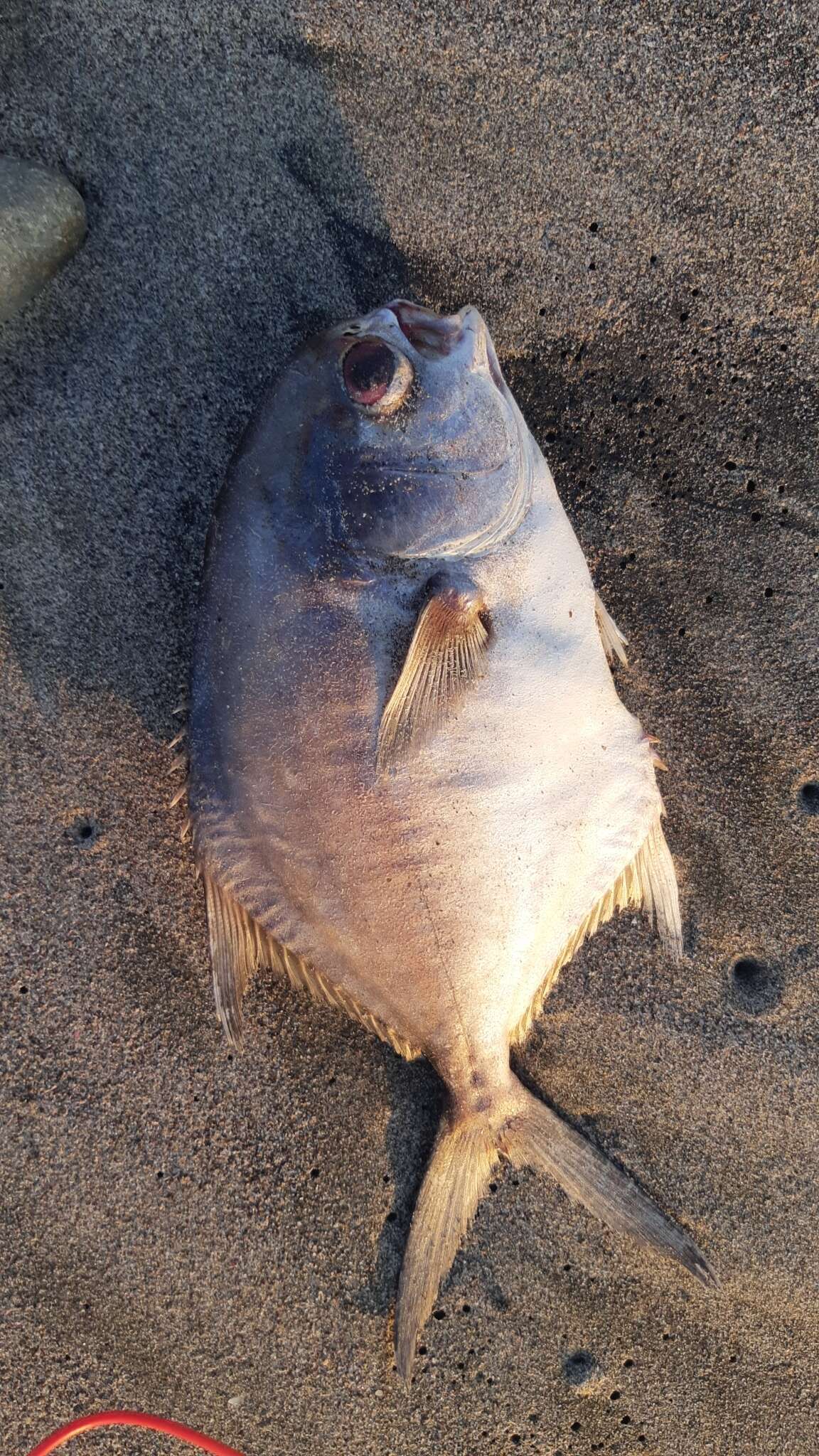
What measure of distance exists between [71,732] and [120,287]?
1014mm

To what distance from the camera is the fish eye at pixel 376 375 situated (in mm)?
1365

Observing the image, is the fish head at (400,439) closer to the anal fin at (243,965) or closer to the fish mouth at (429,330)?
the fish mouth at (429,330)

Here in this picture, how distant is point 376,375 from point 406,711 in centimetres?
58

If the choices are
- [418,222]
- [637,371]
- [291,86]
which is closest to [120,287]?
[291,86]

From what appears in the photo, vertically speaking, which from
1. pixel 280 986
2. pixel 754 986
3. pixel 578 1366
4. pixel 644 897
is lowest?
pixel 578 1366

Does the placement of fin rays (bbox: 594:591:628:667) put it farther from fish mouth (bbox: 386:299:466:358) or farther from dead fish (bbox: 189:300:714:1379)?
fish mouth (bbox: 386:299:466:358)

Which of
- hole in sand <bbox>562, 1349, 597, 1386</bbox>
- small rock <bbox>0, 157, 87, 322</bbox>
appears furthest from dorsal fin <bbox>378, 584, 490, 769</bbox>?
hole in sand <bbox>562, 1349, 597, 1386</bbox>

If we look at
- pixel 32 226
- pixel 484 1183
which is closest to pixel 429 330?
pixel 32 226

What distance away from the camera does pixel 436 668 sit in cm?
142

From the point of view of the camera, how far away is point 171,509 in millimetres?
1812

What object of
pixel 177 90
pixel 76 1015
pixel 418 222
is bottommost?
pixel 76 1015

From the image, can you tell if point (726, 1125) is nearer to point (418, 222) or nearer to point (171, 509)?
point (171, 509)

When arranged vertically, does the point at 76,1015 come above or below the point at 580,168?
below

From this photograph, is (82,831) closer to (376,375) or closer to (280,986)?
(280,986)
